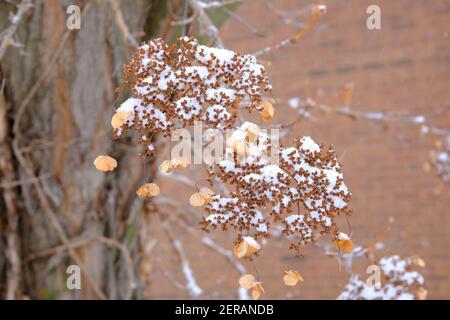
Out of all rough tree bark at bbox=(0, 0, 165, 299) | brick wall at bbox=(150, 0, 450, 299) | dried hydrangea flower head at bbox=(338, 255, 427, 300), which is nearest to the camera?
dried hydrangea flower head at bbox=(338, 255, 427, 300)

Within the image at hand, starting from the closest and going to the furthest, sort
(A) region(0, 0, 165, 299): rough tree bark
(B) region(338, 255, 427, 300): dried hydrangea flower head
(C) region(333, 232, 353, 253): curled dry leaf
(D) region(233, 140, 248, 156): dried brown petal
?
1. (D) region(233, 140, 248, 156): dried brown petal
2. (C) region(333, 232, 353, 253): curled dry leaf
3. (B) region(338, 255, 427, 300): dried hydrangea flower head
4. (A) region(0, 0, 165, 299): rough tree bark

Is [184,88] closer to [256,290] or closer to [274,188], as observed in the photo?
[274,188]

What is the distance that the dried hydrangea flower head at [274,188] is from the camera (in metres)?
1.10

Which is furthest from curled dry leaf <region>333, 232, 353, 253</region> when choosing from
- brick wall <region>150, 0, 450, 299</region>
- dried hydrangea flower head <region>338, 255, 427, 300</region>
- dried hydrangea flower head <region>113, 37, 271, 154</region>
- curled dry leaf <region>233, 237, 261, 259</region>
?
brick wall <region>150, 0, 450, 299</region>

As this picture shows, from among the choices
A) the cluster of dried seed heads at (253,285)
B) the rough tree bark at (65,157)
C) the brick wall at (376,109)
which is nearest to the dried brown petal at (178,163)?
the cluster of dried seed heads at (253,285)

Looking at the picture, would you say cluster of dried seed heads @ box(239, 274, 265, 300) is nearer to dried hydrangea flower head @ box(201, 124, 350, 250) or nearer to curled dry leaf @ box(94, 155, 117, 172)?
dried hydrangea flower head @ box(201, 124, 350, 250)

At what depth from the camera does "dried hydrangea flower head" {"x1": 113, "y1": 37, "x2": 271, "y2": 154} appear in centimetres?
110

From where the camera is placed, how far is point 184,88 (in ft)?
3.67

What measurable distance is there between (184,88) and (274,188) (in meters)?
0.21

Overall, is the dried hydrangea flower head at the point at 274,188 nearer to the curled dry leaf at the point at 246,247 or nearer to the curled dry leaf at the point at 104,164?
the curled dry leaf at the point at 246,247

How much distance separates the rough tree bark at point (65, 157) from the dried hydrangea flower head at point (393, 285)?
736 mm

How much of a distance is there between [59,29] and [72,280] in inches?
30.3

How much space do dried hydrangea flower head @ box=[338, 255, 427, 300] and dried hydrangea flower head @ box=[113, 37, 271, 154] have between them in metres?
0.96

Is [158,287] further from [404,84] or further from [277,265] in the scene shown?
[404,84]
